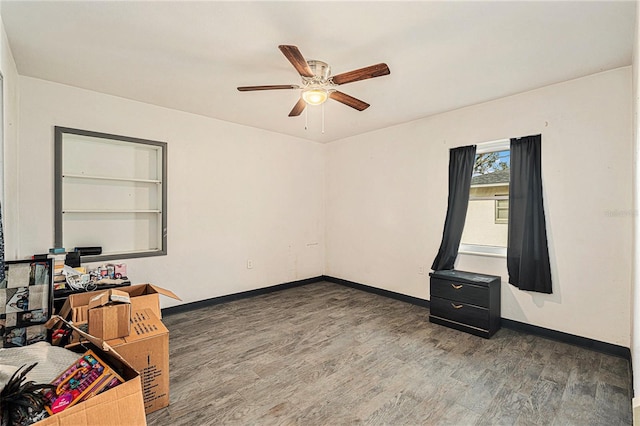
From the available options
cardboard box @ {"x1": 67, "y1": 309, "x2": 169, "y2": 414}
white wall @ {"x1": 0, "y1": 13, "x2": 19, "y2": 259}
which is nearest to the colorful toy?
cardboard box @ {"x1": 67, "y1": 309, "x2": 169, "y2": 414}

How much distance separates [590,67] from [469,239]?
2047mm

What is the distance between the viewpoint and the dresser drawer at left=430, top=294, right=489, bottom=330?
3094 mm

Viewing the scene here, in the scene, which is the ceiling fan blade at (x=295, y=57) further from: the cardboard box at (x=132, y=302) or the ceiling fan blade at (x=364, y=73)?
the cardboard box at (x=132, y=302)

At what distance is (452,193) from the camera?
3.74 m

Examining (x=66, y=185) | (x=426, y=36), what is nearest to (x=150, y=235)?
(x=66, y=185)

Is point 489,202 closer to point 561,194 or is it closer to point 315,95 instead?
point 561,194

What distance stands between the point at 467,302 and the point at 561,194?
1.43 metres

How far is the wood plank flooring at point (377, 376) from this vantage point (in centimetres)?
194

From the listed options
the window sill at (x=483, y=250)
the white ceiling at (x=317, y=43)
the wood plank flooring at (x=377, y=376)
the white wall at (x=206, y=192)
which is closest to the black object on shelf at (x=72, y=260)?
the white wall at (x=206, y=192)

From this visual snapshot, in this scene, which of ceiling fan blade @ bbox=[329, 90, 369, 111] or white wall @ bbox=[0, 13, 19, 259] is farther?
ceiling fan blade @ bbox=[329, 90, 369, 111]

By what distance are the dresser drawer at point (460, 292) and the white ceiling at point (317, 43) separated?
2.09 m

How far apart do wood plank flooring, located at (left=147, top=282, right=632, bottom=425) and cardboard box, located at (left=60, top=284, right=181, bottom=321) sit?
60cm

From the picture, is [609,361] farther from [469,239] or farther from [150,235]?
[150,235]

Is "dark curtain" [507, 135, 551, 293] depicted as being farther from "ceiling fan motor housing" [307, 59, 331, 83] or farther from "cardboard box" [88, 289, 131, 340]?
"cardboard box" [88, 289, 131, 340]
